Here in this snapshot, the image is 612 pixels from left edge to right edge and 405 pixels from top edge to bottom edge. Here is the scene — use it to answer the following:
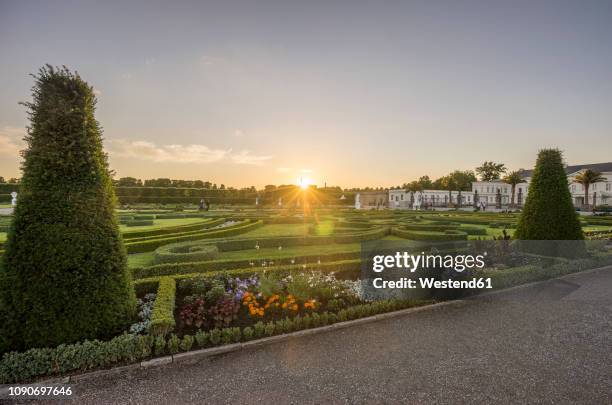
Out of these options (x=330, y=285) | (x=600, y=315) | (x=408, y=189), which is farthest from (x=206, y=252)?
(x=408, y=189)

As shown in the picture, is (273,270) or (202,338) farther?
(273,270)

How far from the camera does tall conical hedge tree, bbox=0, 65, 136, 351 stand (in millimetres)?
5289

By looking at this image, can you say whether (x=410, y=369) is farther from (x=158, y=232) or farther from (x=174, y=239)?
(x=158, y=232)

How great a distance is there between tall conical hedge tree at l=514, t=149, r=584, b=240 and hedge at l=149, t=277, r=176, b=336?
13083mm

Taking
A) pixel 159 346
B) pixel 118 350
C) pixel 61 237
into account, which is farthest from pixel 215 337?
pixel 61 237

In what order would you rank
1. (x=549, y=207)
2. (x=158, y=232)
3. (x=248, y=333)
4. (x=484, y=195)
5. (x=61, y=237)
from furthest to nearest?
(x=484, y=195) < (x=158, y=232) < (x=549, y=207) < (x=248, y=333) < (x=61, y=237)

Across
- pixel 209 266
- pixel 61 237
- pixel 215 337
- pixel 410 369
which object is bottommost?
pixel 410 369

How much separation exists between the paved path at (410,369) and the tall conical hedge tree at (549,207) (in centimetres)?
602

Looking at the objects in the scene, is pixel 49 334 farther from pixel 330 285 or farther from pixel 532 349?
pixel 532 349

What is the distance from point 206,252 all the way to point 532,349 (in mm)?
9762

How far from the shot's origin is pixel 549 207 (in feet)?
41.6

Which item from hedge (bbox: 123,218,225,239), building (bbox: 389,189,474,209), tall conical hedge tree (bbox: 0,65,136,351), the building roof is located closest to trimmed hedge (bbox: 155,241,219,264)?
hedge (bbox: 123,218,225,239)

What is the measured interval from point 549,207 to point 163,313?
1393 cm

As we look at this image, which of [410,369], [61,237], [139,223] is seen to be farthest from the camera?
[139,223]
